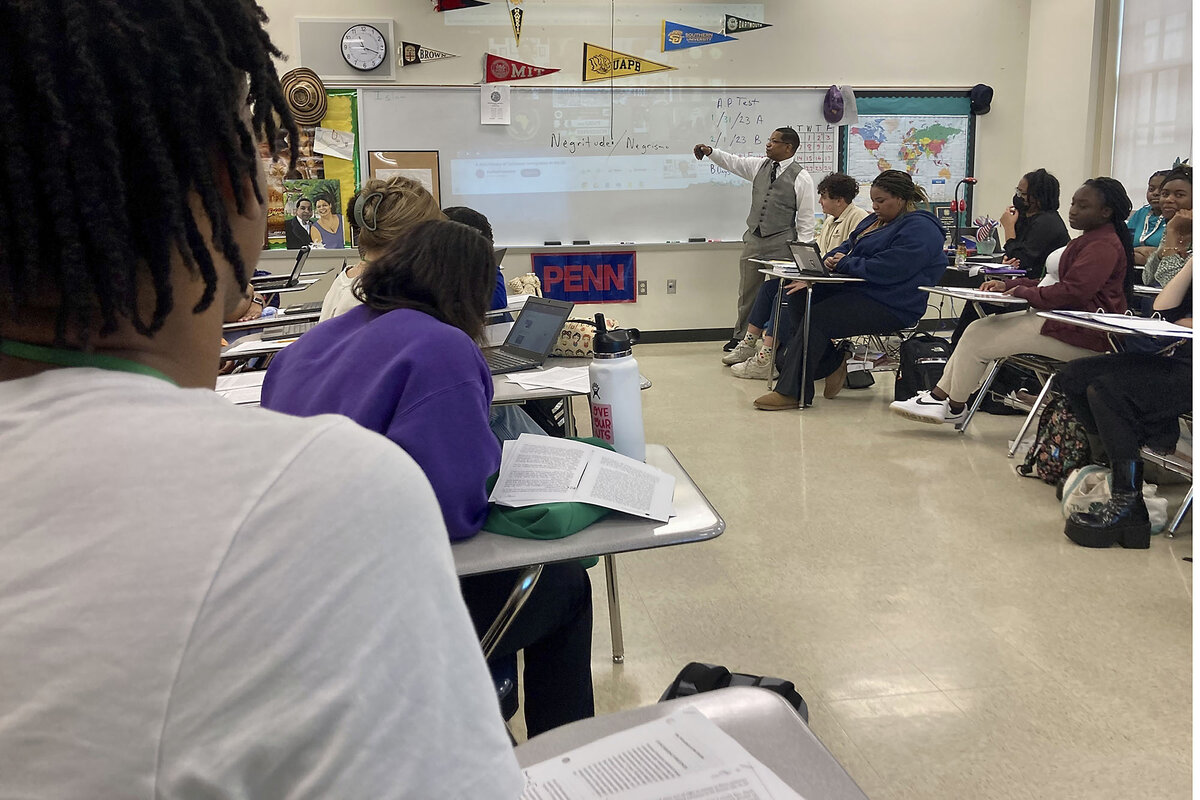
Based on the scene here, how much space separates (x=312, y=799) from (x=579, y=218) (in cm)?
704

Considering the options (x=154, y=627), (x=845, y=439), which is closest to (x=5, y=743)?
(x=154, y=627)

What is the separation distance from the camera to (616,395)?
165 centimetres

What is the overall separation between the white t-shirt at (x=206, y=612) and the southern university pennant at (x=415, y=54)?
698cm

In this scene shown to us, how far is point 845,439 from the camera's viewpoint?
4.53 metres

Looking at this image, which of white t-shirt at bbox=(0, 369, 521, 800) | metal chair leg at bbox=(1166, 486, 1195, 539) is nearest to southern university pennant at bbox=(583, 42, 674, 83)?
metal chair leg at bbox=(1166, 486, 1195, 539)

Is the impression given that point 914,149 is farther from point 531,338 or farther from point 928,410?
point 531,338

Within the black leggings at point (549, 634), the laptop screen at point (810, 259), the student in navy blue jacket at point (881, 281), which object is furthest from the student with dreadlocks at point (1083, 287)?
the black leggings at point (549, 634)

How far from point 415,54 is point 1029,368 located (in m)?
4.76

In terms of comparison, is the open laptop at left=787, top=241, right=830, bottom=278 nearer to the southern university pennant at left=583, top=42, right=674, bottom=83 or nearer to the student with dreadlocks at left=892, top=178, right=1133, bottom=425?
the student with dreadlocks at left=892, top=178, right=1133, bottom=425

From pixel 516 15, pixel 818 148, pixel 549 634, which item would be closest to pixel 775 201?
pixel 818 148

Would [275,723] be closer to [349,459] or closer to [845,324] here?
[349,459]

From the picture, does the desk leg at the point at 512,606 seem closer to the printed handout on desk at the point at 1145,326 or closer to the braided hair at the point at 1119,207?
the printed handout on desk at the point at 1145,326

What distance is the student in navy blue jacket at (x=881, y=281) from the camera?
5.15 metres

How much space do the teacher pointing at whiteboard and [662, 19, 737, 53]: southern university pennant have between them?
0.81 m
